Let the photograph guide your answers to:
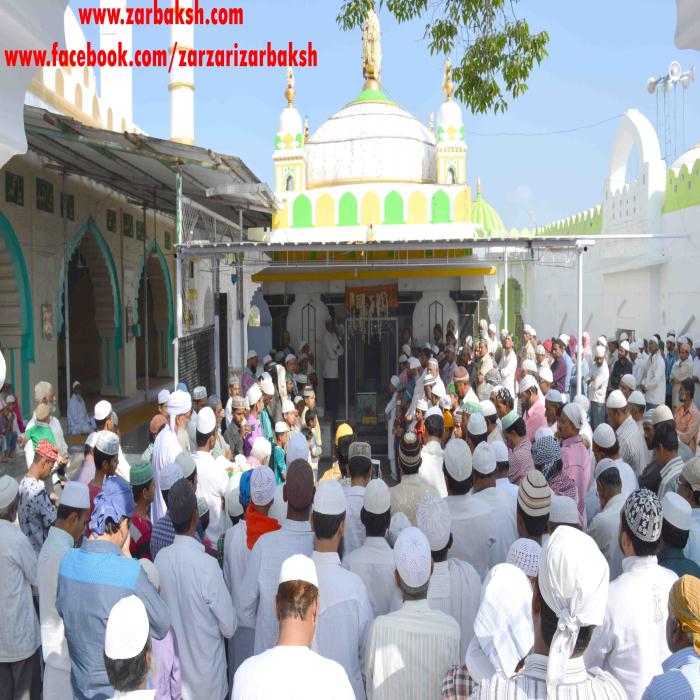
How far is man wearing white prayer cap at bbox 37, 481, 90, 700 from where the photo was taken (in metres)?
3.11

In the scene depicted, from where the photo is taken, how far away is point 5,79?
6.32ft

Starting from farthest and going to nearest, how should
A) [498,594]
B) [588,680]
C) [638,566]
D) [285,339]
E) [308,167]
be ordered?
1. [308,167]
2. [285,339]
3. [638,566]
4. [498,594]
5. [588,680]

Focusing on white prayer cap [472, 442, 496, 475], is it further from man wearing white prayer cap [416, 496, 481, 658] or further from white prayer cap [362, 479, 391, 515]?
man wearing white prayer cap [416, 496, 481, 658]

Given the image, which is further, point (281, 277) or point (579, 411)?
point (281, 277)

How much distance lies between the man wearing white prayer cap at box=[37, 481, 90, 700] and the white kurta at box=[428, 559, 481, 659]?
1589 mm

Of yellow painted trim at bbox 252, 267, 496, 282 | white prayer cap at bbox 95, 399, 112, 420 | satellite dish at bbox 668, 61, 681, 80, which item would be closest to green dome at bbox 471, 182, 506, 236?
satellite dish at bbox 668, 61, 681, 80

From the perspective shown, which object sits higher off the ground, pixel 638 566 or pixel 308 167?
pixel 308 167

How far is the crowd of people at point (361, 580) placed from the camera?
2.04 metres

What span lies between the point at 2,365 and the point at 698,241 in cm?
1361

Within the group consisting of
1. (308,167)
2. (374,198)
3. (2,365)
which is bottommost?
(2,365)

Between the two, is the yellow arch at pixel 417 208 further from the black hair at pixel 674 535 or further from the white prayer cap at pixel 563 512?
the black hair at pixel 674 535

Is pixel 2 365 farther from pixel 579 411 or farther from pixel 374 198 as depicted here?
pixel 374 198

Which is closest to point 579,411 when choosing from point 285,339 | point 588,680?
point 588,680

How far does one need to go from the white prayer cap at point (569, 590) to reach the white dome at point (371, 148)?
41.3 feet
